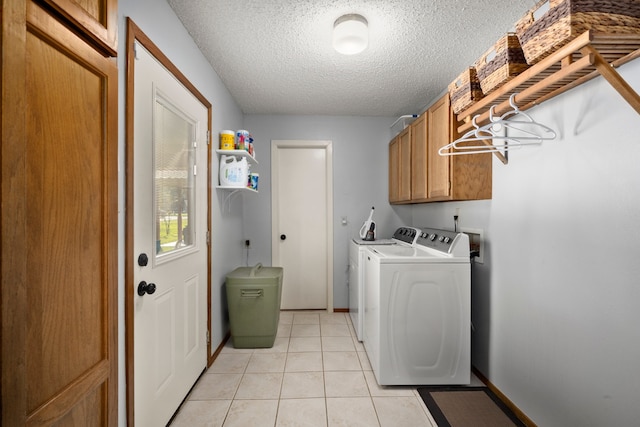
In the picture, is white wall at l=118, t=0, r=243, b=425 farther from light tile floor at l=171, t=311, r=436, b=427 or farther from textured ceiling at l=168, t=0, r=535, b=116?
light tile floor at l=171, t=311, r=436, b=427

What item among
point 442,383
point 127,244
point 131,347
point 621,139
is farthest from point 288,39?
point 442,383

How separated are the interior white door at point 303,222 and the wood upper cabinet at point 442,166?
123 cm

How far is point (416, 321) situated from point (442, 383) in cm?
47

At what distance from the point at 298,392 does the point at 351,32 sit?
228cm

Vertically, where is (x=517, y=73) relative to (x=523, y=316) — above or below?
above

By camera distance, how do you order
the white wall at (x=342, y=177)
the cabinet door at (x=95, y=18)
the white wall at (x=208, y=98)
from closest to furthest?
the cabinet door at (x=95, y=18) → the white wall at (x=208, y=98) → the white wall at (x=342, y=177)

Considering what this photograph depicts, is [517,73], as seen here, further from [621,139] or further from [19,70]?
[19,70]

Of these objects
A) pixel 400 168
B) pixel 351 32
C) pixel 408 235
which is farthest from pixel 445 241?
pixel 351 32

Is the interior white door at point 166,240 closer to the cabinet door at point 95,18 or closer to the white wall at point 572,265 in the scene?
the cabinet door at point 95,18

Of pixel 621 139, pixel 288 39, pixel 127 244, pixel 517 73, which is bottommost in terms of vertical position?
pixel 127 244

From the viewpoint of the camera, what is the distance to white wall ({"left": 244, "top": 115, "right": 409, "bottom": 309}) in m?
3.62

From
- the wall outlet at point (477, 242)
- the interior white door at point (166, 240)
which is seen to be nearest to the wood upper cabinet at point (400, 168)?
the wall outlet at point (477, 242)

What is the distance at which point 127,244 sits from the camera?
1.35m

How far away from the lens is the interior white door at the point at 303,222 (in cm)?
368
